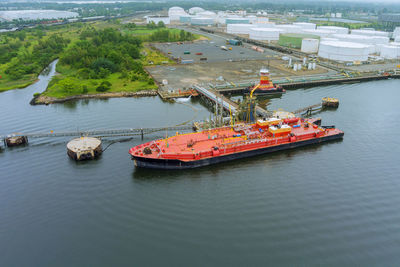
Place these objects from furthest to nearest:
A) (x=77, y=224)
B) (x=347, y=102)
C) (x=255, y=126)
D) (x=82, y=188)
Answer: (x=347, y=102) < (x=255, y=126) < (x=82, y=188) < (x=77, y=224)

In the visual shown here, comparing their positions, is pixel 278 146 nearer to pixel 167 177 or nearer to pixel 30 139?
pixel 167 177

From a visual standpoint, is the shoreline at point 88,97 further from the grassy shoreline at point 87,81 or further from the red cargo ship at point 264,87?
the red cargo ship at point 264,87

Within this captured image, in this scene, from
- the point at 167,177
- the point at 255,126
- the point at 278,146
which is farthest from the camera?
the point at 255,126

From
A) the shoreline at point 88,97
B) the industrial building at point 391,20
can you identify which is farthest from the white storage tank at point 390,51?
the industrial building at point 391,20

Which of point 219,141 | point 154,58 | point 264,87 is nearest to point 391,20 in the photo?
point 154,58

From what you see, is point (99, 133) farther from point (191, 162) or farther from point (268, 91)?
point (268, 91)

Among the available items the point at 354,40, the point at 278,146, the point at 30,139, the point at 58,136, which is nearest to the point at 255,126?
the point at 278,146
